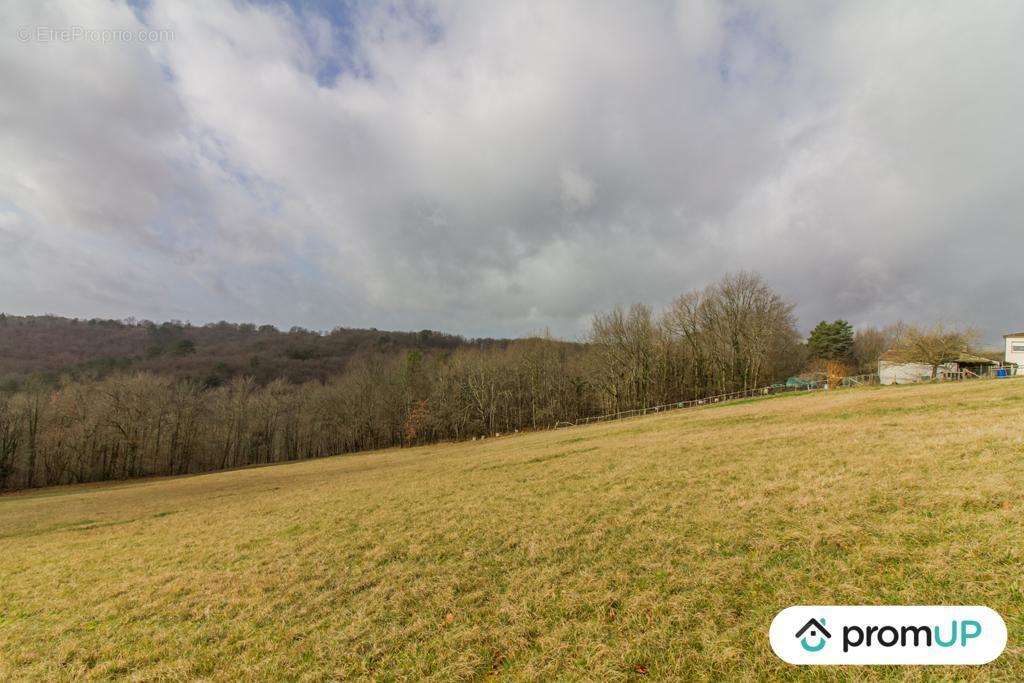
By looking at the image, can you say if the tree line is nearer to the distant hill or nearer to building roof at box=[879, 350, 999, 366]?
building roof at box=[879, 350, 999, 366]

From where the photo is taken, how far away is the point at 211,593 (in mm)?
7027

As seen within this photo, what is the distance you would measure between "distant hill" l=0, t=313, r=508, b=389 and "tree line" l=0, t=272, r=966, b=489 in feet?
85.8

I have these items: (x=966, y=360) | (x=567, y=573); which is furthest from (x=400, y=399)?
(x=966, y=360)

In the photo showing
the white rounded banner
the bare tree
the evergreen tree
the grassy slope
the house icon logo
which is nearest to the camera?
the white rounded banner

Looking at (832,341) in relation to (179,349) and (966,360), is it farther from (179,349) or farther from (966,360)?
(179,349)

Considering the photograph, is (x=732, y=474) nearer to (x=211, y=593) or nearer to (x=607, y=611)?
(x=607, y=611)

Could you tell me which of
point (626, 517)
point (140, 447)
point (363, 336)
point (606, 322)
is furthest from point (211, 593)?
point (363, 336)

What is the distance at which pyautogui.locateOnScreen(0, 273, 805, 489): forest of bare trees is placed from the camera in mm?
52781

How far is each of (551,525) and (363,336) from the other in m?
162

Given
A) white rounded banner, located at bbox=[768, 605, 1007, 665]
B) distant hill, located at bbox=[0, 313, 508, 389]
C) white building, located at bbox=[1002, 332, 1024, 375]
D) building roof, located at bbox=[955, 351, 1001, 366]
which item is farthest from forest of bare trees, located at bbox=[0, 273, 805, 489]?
white rounded banner, located at bbox=[768, 605, 1007, 665]

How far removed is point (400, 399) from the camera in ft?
232

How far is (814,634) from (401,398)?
70739 millimetres

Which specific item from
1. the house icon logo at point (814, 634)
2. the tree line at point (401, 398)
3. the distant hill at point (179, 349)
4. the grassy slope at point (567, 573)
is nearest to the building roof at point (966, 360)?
the tree line at point (401, 398)

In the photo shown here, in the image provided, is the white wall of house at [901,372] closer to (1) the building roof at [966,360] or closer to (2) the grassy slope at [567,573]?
(1) the building roof at [966,360]
